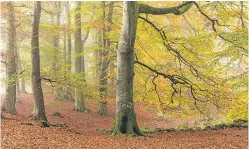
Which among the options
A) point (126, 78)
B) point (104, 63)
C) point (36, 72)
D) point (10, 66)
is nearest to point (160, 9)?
point (126, 78)

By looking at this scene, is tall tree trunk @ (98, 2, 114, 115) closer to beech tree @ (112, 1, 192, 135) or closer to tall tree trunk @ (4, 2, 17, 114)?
tall tree trunk @ (4, 2, 17, 114)

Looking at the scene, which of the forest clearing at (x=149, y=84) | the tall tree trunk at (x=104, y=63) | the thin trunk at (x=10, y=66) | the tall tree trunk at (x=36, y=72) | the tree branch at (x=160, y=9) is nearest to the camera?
the forest clearing at (x=149, y=84)

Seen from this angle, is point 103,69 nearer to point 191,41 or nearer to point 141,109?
point 191,41

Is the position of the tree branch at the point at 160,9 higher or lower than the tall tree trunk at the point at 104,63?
higher

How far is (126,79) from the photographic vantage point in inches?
408

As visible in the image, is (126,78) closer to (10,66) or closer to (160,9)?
(160,9)

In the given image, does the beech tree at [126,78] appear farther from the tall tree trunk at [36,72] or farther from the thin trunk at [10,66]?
the thin trunk at [10,66]

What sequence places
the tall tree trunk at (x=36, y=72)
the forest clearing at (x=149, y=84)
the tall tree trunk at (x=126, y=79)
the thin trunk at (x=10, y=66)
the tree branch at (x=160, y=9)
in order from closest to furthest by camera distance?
the forest clearing at (x=149, y=84), the tall tree trunk at (x=126, y=79), the tree branch at (x=160, y=9), the tall tree trunk at (x=36, y=72), the thin trunk at (x=10, y=66)

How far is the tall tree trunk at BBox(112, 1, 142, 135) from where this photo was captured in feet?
33.3

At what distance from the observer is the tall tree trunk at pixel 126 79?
10.2 meters

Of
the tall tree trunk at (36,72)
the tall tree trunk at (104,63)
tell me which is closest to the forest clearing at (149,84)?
the tall tree trunk at (36,72)

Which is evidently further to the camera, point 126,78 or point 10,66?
point 10,66

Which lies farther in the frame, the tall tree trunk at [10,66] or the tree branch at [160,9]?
the tall tree trunk at [10,66]

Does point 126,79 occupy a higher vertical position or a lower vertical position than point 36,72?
lower
